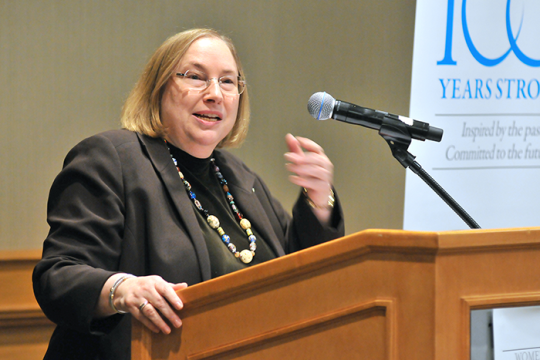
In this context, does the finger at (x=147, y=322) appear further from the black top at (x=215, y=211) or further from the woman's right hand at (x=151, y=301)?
the black top at (x=215, y=211)

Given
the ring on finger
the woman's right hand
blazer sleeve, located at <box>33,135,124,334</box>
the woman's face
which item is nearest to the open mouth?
the woman's face

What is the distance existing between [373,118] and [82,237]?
0.72 meters

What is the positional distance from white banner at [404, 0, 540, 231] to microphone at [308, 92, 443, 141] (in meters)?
1.49

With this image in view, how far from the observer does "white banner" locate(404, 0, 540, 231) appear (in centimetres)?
279

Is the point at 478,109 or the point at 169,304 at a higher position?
the point at 478,109

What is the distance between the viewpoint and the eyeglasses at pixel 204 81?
5.48 feet

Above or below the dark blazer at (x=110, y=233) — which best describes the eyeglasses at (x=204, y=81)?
above

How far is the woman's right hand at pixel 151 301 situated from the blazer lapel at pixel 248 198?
660mm

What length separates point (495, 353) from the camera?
0.89m

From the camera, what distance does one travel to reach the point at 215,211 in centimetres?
167

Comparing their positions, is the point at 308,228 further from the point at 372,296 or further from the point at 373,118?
the point at 372,296

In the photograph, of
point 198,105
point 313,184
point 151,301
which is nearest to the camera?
point 151,301

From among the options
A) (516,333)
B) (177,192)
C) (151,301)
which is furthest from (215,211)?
(516,333)

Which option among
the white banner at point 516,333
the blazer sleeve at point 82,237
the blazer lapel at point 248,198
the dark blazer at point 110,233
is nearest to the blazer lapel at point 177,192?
the dark blazer at point 110,233
